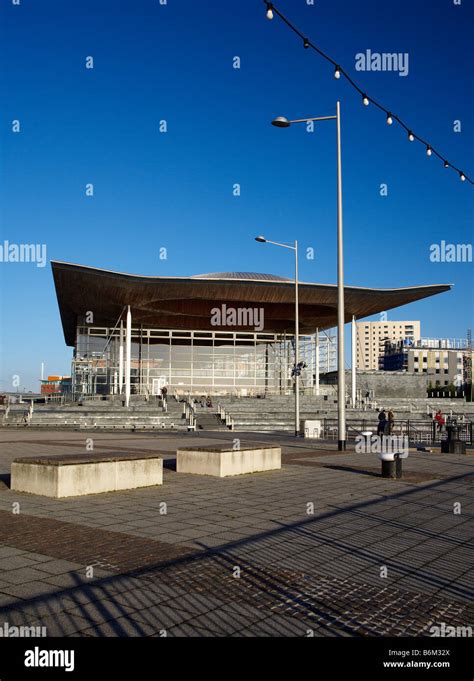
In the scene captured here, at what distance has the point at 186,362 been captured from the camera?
60.2 meters

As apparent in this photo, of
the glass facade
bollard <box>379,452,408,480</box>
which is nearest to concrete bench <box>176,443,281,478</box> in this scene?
bollard <box>379,452,408,480</box>

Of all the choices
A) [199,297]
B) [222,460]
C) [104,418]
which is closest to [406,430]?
[104,418]

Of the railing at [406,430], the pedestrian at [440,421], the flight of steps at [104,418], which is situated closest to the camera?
the railing at [406,430]

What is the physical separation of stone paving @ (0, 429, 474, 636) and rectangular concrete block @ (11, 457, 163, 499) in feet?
0.85

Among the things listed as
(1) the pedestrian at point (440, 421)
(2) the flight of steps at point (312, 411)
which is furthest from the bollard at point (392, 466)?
(2) the flight of steps at point (312, 411)

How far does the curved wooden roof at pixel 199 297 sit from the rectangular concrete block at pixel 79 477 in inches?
1232

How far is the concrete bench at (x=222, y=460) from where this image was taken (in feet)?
47.0

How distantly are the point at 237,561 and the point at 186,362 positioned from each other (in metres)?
53.7

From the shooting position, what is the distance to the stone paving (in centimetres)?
502

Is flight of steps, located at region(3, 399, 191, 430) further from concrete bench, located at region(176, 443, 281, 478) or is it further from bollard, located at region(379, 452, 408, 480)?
bollard, located at region(379, 452, 408, 480)

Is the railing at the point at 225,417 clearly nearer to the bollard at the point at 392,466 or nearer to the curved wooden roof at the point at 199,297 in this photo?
the curved wooden roof at the point at 199,297

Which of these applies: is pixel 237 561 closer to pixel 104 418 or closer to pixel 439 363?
pixel 104 418
